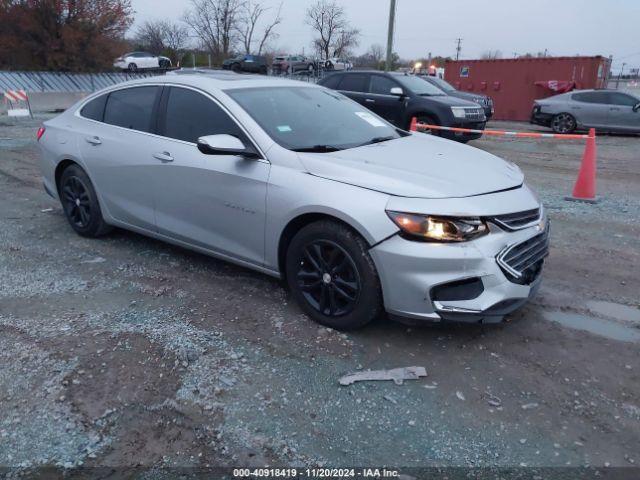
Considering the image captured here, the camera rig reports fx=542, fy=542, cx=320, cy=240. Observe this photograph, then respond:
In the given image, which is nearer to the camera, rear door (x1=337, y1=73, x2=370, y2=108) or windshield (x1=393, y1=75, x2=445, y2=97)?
windshield (x1=393, y1=75, x2=445, y2=97)

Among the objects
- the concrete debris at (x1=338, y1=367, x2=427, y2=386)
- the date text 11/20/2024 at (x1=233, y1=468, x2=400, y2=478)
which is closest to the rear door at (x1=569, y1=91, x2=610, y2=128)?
the concrete debris at (x1=338, y1=367, x2=427, y2=386)

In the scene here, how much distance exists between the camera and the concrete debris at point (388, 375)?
312 centimetres

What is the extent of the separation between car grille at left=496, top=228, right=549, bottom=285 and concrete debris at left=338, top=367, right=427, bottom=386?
0.79m

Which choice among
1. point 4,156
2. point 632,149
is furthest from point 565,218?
point 4,156

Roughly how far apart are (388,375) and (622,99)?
637 inches

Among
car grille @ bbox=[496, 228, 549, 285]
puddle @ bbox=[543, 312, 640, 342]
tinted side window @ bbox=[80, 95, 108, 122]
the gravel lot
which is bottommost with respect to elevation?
the gravel lot

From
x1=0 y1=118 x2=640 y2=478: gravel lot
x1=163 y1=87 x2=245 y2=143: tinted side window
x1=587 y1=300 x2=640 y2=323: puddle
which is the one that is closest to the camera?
x1=0 y1=118 x2=640 y2=478: gravel lot

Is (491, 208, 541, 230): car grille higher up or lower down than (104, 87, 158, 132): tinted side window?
lower down

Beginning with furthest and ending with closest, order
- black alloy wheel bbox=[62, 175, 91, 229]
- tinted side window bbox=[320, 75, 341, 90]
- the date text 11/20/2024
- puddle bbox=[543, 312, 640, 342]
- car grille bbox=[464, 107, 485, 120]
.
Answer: tinted side window bbox=[320, 75, 341, 90]
car grille bbox=[464, 107, 485, 120]
black alloy wheel bbox=[62, 175, 91, 229]
puddle bbox=[543, 312, 640, 342]
the date text 11/20/2024

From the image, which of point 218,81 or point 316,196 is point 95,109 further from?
point 316,196

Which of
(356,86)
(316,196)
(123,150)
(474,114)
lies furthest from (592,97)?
(316,196)

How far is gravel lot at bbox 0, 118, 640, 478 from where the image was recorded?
2.59 m

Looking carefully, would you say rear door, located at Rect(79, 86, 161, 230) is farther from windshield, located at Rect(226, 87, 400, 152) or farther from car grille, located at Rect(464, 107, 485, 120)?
car grille, located at Rect(464, 107, 485, 120)

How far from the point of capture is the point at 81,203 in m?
5.39
